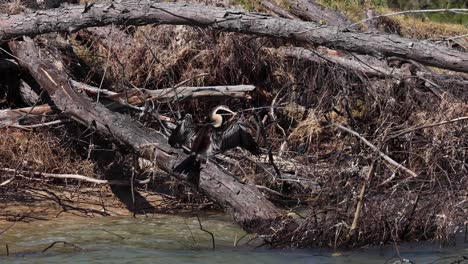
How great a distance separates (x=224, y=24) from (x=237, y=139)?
96cm

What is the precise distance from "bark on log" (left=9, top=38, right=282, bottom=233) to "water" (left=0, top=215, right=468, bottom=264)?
0.99 ft

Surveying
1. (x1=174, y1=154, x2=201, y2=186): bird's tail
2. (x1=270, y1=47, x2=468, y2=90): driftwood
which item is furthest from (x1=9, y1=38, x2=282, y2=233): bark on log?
(x1=270, y1=47, x2=468, y2=90): driftwood

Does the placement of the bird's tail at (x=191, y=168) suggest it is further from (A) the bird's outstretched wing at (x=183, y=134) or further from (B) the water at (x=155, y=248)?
(B) the water at (x=155, y=248)

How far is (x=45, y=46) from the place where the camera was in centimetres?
871

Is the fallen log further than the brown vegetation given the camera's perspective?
Yes

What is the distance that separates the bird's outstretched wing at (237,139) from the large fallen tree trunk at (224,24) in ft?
2.66

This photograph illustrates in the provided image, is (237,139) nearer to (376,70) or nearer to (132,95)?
(132,95)

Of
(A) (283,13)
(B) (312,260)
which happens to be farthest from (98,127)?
(A) (283,13)

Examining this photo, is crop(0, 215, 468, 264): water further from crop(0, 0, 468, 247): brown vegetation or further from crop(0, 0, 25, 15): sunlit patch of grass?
crop(0, 0, 25, 15): sunlit patch of grass

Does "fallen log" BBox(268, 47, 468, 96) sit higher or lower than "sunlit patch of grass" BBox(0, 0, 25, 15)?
lower

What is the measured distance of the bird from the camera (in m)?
7.01

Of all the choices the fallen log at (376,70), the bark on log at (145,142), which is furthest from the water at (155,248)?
the fallen log at (376,70)

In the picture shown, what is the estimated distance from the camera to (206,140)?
7.20 metres

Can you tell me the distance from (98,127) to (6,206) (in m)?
1.15
